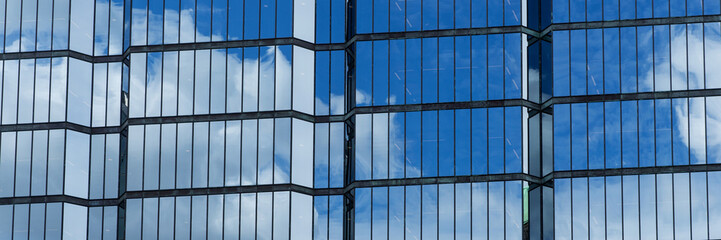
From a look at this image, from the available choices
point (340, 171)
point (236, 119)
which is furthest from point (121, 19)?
point (340, 171)

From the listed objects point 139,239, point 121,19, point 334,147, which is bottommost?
point 139,239

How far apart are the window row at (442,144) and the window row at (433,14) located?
482 centimetres

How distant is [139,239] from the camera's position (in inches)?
3334

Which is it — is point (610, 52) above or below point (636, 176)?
above

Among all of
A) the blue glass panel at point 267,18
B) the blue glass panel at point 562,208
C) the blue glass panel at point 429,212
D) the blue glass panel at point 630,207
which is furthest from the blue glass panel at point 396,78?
the blue glass panel at point 630,207

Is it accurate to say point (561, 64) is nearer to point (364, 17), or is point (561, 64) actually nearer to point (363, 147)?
point (364, 17)

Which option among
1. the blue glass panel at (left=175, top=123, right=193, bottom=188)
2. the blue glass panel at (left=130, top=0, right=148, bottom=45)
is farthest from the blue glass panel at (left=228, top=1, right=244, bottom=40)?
the blue glass panel at (left=175, top=123, right=193, bottom=188)

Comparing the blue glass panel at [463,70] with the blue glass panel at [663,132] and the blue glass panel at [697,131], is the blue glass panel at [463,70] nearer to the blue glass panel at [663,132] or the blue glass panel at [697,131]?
the blue glass panel at [663,132]

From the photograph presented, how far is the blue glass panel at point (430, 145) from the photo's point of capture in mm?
84125

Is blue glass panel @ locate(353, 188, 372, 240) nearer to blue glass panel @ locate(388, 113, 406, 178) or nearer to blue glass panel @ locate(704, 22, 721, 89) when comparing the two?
blue glass panel @ locate(388, 113, 406, 178)

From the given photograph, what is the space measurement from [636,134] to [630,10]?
6898 mm

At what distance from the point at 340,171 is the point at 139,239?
11.4 metres

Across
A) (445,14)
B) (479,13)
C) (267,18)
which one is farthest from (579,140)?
(267,18)

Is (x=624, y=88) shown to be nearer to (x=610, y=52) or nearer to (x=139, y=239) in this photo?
(x=610, y=52)
